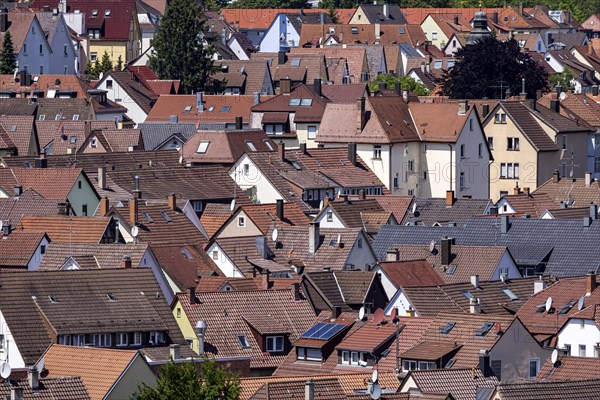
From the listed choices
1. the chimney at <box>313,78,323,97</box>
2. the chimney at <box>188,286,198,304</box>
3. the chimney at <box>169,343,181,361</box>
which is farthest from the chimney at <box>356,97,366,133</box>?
the chimney at <box>169,343,181,361</box>

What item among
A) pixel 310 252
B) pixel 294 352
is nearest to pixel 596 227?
pixel 310 252

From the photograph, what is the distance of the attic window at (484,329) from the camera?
186ft

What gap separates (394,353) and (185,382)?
13445 millimetres

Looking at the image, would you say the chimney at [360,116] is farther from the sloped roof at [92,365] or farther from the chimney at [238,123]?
the sloped roof at [92,365]

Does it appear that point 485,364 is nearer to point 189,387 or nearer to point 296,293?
point 189,387

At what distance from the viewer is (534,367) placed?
186ft

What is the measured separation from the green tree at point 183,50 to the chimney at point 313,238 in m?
56.5

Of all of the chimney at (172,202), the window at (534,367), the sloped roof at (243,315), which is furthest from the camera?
the chimney at (172,202)

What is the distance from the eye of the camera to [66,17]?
152250 mm

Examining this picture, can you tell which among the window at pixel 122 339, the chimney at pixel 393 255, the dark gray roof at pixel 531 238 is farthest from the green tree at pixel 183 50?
the window at pixel 122 339

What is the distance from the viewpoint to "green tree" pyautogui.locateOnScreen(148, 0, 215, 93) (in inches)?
5256

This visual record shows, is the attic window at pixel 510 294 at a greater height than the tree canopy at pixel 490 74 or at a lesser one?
greater

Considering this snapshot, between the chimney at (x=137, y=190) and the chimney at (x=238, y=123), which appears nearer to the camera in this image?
the chimney at (x=137, y=190)

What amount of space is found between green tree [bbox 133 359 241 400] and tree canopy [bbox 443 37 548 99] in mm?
70209
